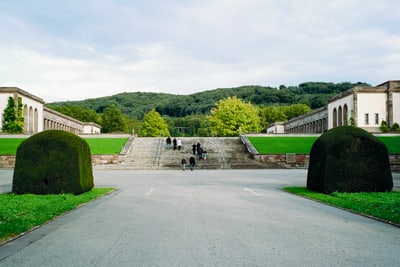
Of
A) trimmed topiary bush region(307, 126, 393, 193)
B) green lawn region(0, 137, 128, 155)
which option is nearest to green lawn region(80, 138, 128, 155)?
green lawn region(0, 137, 128, 155)

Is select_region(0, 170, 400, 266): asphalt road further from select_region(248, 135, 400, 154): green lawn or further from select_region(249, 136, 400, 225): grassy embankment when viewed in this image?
select_region(248, 135, 400, 154): green lawn

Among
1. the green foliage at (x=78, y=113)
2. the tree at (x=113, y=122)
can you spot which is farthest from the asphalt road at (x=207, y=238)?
the green foliage at (x=78, y=113)

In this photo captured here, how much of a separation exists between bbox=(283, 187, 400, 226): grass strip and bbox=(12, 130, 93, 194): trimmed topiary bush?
27.0 ft

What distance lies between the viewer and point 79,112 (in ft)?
347

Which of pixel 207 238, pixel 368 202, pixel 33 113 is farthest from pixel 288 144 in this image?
pixel 33 113

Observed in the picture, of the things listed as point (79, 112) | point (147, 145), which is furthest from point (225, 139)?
point (79, 112)

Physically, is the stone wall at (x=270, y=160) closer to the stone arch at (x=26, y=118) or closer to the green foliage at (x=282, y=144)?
the green foliage at (x=282, y=144)

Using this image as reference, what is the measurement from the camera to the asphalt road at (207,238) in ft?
18.0

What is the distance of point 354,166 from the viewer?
14.4m

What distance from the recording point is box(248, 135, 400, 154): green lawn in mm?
36844

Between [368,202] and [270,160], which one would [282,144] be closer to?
[270,160]

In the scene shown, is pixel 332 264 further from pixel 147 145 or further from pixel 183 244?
pixel 147 145

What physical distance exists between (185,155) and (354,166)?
25509mm

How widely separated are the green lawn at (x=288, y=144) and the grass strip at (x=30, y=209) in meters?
25.2
